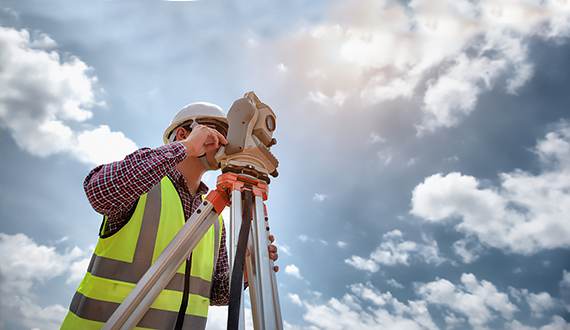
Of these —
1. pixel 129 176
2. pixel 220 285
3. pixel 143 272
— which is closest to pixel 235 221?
pixel 129 176

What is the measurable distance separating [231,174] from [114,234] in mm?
857

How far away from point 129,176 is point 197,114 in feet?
3.90

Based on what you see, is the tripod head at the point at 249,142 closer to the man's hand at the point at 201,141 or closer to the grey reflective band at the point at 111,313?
the man's hand at the point at 201,141

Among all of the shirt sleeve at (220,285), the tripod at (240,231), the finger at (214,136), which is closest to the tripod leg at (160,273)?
the tripod at (240,231)

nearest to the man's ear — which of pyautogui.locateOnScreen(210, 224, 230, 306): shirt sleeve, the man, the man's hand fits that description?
the man

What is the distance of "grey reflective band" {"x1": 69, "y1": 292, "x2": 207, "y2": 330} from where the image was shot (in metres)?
1.97

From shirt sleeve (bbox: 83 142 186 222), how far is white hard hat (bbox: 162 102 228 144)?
1027 millimetres

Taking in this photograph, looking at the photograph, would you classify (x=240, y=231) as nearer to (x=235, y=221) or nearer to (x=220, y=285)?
(x=235, y=221)

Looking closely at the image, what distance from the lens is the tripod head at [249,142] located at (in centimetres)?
214

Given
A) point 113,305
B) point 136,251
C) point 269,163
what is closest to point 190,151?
point 269,163

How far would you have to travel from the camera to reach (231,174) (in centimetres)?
205

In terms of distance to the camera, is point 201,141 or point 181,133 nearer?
point 201,141

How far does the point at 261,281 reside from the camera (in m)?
1.77

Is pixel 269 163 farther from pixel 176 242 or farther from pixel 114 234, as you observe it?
pixel 114 234
